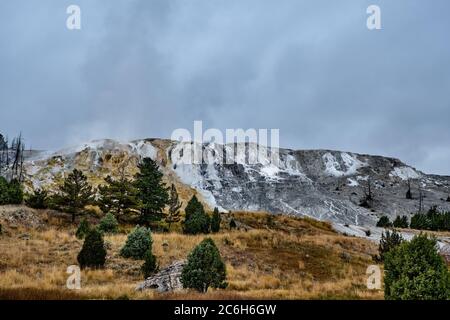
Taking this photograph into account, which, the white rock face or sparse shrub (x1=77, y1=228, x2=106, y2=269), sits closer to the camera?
sparse shrub (x1=77, y1=228, x2=106, y2=269)

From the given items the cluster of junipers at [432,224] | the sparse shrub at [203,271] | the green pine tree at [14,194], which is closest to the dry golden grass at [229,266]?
the sparse shrub at [203,271]

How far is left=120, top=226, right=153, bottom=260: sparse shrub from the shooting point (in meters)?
23.8

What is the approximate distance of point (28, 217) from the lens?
3538cm

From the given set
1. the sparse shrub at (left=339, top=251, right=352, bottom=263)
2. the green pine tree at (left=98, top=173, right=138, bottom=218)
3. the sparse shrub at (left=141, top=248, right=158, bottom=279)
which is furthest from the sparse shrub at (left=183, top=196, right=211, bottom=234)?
the sparse shrub at (left=141, top=248, right=158, bottom=279)

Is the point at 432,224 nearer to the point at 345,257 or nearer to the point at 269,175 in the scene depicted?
the point at 345,257

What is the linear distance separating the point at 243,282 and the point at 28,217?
24518 millimetres

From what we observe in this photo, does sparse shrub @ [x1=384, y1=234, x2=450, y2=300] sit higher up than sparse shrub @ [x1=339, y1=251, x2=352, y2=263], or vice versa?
sparse shrub @ [x1=384, y1=234, x2=450, y2=300]

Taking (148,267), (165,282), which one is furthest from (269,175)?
(165,282)

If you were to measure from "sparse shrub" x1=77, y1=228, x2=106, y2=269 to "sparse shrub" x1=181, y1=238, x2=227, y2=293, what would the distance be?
23.6 feet

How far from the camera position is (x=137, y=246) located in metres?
23.9

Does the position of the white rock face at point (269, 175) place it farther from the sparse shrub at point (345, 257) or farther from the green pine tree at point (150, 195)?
the sparse shrub at point (345, 257)

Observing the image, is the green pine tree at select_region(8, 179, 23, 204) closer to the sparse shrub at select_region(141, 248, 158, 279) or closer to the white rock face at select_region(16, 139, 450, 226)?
the sparse shrub at select_region(141, 248, 158, 279)

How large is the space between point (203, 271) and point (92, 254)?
27.0 ft
